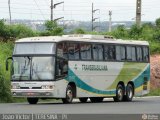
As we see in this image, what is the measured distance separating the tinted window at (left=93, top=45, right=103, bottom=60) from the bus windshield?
3.67 meters

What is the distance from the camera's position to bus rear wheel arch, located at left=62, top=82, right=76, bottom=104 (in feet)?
115

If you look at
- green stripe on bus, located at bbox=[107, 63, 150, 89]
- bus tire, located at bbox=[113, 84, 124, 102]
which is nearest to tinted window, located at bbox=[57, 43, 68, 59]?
green stripe on bus, located at bbox=[107, 63, 150, 89]

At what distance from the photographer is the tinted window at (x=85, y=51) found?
36000 mm

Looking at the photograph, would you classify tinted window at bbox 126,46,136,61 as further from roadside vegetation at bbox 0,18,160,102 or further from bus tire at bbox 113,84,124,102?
roadside vegetation at bbox 0,18,160,102

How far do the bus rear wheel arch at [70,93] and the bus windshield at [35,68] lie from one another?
4.63 feet

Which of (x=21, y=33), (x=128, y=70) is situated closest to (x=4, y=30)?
(x=21, y=33)

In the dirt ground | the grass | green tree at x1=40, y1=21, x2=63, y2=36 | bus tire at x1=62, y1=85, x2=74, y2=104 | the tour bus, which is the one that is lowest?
the grass

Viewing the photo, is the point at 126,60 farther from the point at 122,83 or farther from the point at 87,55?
the point at 87,55

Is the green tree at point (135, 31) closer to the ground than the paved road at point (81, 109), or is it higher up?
higher up

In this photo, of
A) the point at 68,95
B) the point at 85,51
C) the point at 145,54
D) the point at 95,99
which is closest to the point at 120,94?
the point at 95,99

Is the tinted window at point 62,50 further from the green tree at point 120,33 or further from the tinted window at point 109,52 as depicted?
the green tree at point 120,33

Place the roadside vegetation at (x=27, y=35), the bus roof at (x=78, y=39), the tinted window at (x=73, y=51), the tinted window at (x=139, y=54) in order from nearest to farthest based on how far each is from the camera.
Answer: the bus roof at (x=78, y=39), the tinted window at (x=73, y=51), the roadside vegetation at (x=27, y=35), the tinted window at (x=139, y=54)

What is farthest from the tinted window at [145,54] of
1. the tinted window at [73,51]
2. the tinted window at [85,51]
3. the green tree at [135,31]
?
the green tree at [135,31]

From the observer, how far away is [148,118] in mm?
18297
